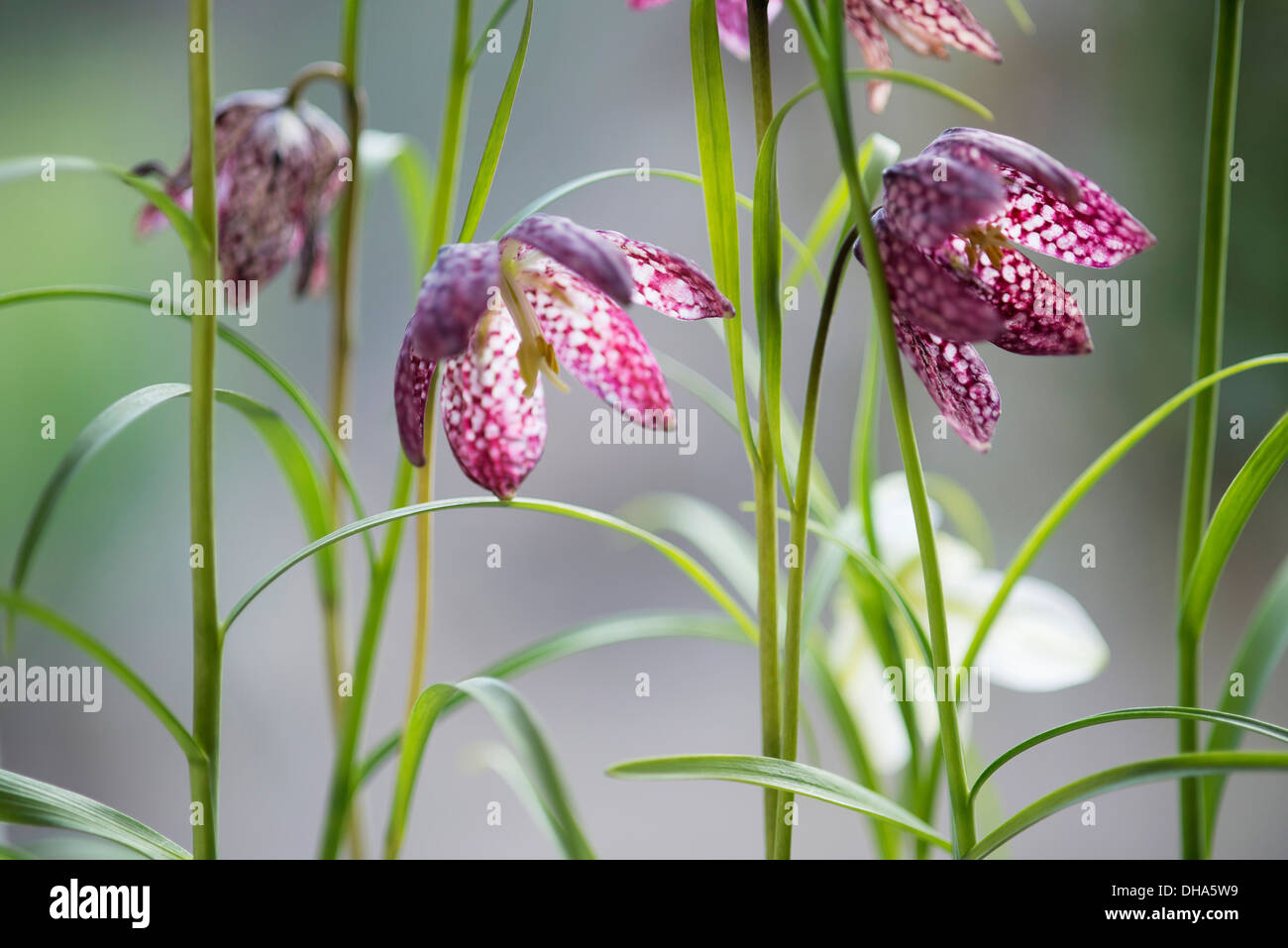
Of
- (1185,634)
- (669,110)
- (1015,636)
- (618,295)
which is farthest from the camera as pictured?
(669,110)

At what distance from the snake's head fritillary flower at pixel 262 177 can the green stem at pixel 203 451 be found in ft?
0.44

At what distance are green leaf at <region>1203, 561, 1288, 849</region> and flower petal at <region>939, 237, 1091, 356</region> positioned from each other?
8.9 inches

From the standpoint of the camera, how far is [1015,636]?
0.69 meters

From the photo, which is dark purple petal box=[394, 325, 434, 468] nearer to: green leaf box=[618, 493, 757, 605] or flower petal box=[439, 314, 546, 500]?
flower petal box=[439, 314, 546, 500]

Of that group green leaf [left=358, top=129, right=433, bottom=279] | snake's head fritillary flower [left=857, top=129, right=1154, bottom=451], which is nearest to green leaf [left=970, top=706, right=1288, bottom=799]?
snake's head fritillary flower [left=857, top=129, right=1154, bottom=451]

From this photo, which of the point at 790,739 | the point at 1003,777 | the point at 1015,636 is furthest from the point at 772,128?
the point at 1003,777

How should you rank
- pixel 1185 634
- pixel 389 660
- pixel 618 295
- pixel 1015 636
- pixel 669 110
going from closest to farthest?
pixel 618 295
pixel 1185 634
pixel 1015 636
pixel 669 110
pixel 389 660

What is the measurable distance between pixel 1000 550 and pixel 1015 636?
48 centimetres

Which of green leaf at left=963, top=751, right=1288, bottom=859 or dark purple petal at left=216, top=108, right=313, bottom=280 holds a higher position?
dark purple petal at left=216, top=108, right=313, bottom=280

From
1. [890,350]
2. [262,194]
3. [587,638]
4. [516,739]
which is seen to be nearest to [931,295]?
[890,350]

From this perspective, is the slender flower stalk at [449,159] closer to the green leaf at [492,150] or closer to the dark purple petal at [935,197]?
the green leaf at [492,150]

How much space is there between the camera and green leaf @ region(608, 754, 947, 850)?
364 millimetres

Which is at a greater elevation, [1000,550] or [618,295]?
[618,295]

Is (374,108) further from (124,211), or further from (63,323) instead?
(63,323)
